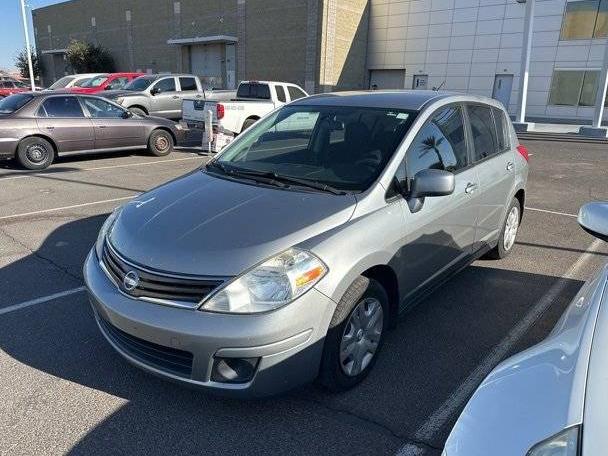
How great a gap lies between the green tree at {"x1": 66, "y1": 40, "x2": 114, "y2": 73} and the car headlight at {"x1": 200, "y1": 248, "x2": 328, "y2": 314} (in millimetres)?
49679

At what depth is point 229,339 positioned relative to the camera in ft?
7.56

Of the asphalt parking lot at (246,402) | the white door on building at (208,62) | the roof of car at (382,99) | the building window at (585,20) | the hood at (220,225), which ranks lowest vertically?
the asphalt parking lot at (246,402)

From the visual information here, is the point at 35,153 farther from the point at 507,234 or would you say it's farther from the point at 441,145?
the point at 507,234

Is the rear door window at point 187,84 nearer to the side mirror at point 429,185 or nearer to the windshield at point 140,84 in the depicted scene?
the windshield at point 140,84

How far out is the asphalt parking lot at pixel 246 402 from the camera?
2490 mm

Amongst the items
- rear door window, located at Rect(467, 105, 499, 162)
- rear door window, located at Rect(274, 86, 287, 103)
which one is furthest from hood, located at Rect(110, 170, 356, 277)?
rear door window, located at Rect(274, 86, 287, 103)

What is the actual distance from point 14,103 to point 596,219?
35.9 ft

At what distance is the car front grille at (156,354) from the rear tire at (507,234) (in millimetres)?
3637

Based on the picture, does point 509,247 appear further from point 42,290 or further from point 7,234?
point 7,234

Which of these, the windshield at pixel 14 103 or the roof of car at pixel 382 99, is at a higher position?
the roof of car at pixel 382 99

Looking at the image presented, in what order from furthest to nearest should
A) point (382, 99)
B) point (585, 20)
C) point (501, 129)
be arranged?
point (585, 20), point (501, 129), point (382, 99)

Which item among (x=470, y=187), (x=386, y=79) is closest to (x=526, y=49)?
(x=386, y=79)

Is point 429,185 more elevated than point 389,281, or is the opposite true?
point 429,185

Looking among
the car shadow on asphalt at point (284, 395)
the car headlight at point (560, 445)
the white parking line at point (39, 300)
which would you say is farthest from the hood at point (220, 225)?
the car headlight at point (560, 445)
